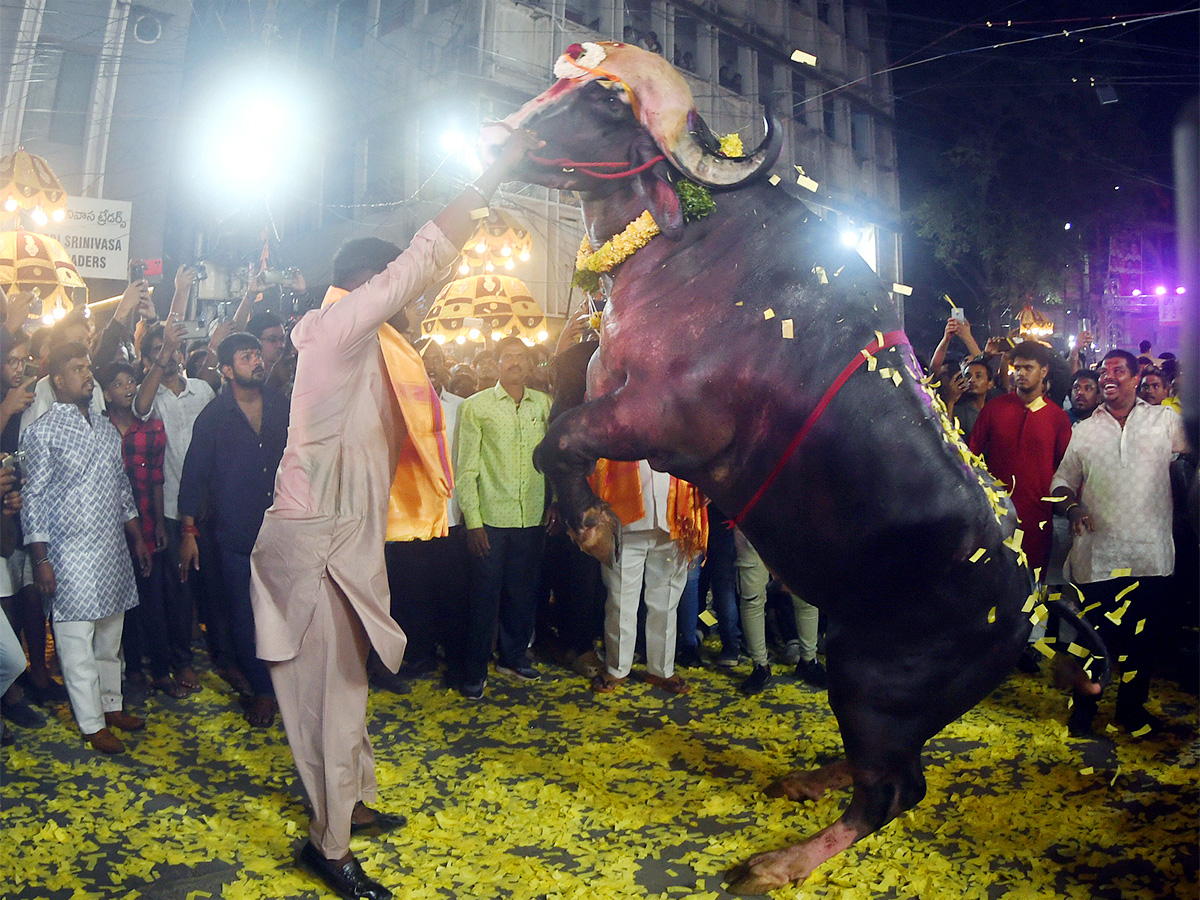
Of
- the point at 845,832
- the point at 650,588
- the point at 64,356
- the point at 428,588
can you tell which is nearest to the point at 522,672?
the point at 428,588

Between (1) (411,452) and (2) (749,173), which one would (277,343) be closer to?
(1) (411,452)

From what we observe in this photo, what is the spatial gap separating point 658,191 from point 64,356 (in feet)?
12.2

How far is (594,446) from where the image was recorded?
2.86 m

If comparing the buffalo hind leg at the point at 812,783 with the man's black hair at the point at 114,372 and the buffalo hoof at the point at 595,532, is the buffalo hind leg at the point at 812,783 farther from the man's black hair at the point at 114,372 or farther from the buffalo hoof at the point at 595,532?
the man's black hair at the point at 114,372

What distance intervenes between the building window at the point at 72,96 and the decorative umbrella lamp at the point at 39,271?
8.40m

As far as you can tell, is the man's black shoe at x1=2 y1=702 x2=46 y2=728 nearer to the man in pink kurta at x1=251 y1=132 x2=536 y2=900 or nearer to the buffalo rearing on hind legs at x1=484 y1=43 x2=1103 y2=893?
the man in pink kurta at x1=251 y1=132 x2=536 y2=900

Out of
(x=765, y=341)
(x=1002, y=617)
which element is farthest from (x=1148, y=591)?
(x=765, y=341)

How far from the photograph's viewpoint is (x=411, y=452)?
11.5 feet

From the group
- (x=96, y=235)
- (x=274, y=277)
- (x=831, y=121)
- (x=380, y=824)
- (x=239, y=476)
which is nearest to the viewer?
(x=380, y=824)

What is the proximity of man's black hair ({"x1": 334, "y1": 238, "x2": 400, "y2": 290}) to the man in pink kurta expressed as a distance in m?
0.31

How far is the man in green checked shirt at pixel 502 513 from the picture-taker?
5.71 metres

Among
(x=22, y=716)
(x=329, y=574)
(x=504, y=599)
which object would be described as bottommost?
(x=22, y=716)

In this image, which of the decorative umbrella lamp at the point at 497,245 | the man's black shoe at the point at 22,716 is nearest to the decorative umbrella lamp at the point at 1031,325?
the decorative umbrella lamp at the point at 497,245

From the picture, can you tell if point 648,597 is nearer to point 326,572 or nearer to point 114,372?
point 326,572
